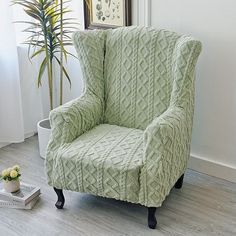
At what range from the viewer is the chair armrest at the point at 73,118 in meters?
2.24

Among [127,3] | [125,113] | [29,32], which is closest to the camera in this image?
[125,113]

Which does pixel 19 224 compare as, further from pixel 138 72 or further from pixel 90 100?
pixel 138 72

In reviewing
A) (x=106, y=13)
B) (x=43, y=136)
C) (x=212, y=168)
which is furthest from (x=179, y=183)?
(x=106, y=13)

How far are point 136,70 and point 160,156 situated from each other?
688mm

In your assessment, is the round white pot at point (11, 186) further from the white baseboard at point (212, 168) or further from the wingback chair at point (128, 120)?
the white baseboard at point (212, 168)

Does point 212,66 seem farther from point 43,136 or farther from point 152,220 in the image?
point 43,136

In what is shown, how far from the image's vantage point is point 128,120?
8.29ft

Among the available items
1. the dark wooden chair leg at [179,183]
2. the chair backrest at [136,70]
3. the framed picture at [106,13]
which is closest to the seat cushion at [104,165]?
the chair backrest at [136,70]

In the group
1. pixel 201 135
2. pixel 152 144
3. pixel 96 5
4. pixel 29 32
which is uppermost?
pixel 96 5

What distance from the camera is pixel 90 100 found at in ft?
8.24

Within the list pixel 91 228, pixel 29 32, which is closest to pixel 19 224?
pixel 91 228

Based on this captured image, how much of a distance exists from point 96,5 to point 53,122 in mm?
1083

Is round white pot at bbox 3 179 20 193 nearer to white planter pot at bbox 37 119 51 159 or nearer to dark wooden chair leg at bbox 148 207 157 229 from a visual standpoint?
white planter pot at bbox 37 119 51 159

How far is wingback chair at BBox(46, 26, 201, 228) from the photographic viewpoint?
2.04 m
